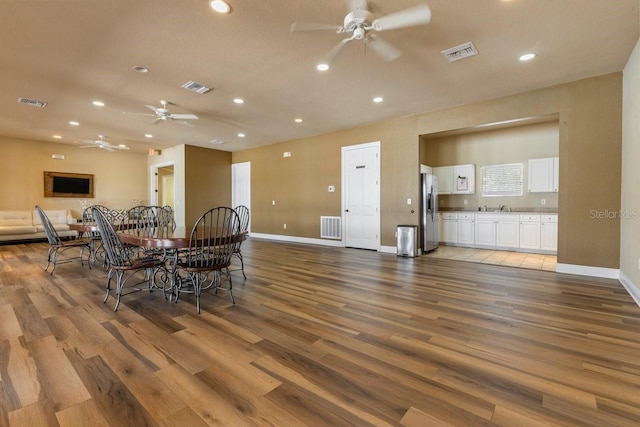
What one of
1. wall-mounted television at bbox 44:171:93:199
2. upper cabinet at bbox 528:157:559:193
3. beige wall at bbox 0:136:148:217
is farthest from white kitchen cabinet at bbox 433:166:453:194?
wall-mounted television at bbox 44:171:93:199

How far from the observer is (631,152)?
3424mm

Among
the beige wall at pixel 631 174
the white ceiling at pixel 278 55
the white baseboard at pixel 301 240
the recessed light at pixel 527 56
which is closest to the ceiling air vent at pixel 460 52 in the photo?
the white ceiling at pixel 278 55

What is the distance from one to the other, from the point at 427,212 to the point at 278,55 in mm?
4151

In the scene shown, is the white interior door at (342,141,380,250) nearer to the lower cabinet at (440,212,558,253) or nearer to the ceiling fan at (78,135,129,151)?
the lower cabinet at (440,212,558,253)

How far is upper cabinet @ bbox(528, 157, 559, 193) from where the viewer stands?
5.81 m

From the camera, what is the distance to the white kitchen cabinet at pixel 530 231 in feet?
19.2

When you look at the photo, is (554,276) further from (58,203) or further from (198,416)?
(58,203)

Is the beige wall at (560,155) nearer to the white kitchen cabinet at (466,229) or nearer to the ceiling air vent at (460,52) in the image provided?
the white kitchen cabinet at (466,229)

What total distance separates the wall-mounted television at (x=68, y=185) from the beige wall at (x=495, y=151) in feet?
31.9

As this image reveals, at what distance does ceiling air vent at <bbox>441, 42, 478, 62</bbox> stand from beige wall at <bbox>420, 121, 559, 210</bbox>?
2488 millimetres

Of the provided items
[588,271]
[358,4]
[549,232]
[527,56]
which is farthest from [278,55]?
[549,232]

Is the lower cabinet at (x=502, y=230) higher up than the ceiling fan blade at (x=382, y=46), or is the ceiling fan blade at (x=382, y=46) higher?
the ceiling fan blade at (x=382, y=46)

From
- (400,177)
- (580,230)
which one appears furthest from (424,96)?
(580,230)

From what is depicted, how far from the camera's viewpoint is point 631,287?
331cm
